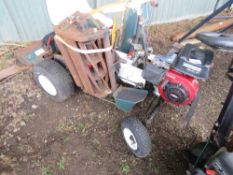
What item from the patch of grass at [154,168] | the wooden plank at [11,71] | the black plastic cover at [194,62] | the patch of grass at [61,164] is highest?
the black plastic cover at [194,62]

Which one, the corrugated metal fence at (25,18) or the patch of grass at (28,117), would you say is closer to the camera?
the patch of grass at (28,117)

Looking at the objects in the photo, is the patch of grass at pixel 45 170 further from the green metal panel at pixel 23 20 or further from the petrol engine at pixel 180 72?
the green metal panel at pixel 23 20

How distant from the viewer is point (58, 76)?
2.13m

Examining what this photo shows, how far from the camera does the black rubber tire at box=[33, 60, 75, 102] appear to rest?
212cm

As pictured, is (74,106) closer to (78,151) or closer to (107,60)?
(78,151)

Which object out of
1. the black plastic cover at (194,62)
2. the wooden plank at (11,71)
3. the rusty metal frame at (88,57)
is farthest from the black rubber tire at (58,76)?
the black plastic cover at (194,62)

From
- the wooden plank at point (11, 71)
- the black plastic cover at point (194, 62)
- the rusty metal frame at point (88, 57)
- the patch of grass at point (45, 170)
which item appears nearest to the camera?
the black plastic cover at point (194, 62)

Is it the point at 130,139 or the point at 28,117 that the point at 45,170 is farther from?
the point at 130,139

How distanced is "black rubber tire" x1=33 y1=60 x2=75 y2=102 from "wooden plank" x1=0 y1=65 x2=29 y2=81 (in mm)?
508

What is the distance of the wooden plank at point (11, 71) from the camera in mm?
2613

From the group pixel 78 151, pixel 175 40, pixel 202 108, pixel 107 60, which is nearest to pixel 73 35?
pixel 107 60

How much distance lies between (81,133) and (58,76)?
543 millimetres

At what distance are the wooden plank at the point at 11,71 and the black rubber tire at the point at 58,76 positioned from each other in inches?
20.0

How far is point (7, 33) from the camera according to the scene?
9.40ft
